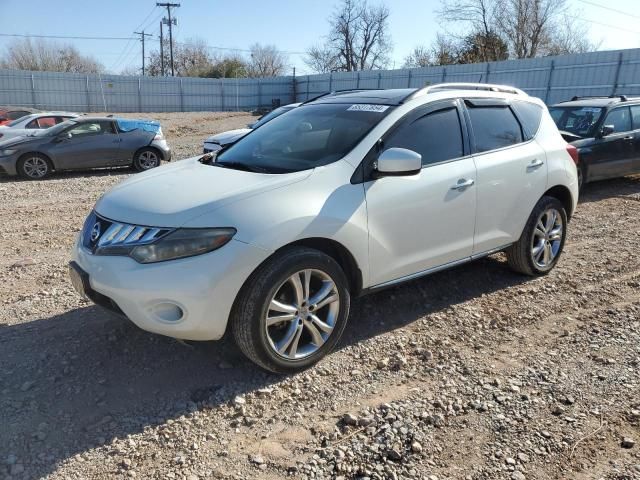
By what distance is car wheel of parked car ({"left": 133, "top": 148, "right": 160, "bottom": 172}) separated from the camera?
12992mm

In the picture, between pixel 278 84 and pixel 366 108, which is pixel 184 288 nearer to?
pixel 366 108

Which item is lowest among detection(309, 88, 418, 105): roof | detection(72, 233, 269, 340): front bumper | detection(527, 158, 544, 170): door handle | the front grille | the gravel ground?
the gravel ground

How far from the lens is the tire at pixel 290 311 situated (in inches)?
121

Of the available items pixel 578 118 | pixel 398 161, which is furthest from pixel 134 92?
pixel 398 161

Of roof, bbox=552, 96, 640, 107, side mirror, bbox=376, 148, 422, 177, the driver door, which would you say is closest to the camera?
side mirror, bbox=376, 148, 422, 177

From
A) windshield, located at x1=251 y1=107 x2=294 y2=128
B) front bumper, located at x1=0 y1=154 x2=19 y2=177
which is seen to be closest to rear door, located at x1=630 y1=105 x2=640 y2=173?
windshield, located at x1=251 y1=107 x2=294 y2=128

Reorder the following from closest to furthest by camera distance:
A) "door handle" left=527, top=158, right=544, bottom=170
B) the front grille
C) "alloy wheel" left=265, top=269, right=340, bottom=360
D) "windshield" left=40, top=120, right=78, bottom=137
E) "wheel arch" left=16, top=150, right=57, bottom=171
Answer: the front grille → "alloy wheel" left=265, top=269, right=340, bottom=360 → "door handle" left=527, top=158, right=544, bottom=170 → "wheel arch" left=16, top=150, right=57, bottom=171 → "windshield" left=40, top=120, right=78, bottom=137

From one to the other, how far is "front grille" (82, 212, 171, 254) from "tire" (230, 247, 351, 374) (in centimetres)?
61

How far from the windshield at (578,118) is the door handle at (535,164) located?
5.12 meters

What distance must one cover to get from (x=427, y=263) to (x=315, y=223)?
1144mm

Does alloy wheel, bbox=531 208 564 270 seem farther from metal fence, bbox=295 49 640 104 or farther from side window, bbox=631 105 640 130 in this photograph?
metal fence, bbox=295 49 640 104

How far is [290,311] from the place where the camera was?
10.6 feet

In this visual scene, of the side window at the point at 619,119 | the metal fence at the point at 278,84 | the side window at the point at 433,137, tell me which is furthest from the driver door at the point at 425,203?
the metal fence at the point at 278,84

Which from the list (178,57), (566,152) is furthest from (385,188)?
(178,57)
